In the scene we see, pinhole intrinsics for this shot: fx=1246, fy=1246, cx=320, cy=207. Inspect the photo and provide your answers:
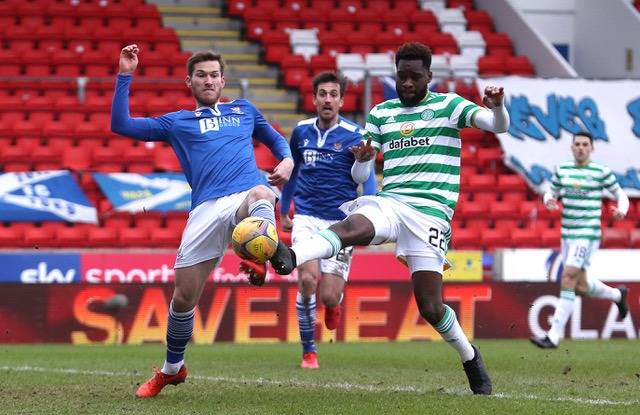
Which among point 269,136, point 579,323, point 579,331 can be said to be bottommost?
point 579,331

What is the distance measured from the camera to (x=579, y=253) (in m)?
13.6

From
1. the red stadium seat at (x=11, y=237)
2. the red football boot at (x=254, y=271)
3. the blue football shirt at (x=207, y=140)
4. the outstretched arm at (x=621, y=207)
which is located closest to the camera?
the red football boot at (x=254, y=271)

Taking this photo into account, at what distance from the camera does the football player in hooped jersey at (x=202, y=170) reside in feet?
27.1

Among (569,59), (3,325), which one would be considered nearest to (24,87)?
(3,325)

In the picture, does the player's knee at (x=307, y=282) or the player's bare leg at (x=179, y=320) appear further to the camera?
the player's knee at (x=307, y=282)

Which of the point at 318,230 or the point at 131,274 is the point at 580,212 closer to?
the point at 318,230

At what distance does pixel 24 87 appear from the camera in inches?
813

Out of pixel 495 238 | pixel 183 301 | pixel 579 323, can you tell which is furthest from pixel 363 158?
pixel 495 238

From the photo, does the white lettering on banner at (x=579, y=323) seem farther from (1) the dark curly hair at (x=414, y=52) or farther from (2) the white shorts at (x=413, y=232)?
(1) the dark curly hair at (x=414, y=52)

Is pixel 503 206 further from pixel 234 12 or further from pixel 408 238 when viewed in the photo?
pixel 408 238

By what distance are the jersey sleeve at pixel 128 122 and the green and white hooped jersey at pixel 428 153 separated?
146 cm

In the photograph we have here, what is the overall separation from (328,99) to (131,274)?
623 cm

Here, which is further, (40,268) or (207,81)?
(40,268)

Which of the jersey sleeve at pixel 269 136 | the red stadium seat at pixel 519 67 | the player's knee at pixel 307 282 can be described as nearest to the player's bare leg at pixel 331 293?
the player's knee at pixel 307 282
